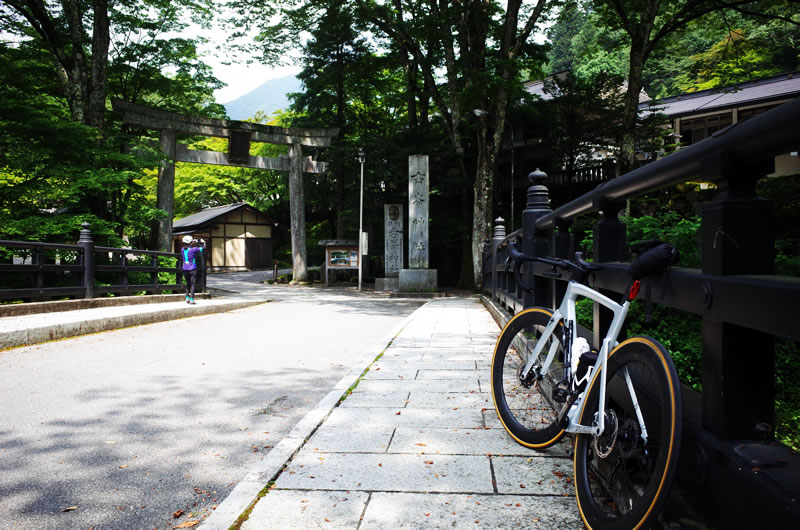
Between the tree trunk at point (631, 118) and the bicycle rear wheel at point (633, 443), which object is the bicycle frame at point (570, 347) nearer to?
the bicycle rear wheel at point (633, 443)

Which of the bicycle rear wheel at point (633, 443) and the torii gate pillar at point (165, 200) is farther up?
the torii gate pillar at point (165, 200)

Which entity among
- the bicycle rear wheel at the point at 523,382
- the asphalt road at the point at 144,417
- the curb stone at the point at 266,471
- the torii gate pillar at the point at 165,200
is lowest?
the asphalt road at the point at 144,417

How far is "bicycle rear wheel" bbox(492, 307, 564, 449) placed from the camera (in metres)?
2.85

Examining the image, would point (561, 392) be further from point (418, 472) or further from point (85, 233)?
point (85, 233)

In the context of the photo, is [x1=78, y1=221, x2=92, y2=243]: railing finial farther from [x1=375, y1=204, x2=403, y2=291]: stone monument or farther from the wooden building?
the wooden building

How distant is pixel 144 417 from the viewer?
388 cm

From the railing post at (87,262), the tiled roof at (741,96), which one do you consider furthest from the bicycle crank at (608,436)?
the tiled roof at (741,96)

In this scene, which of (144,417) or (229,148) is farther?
(229,148)

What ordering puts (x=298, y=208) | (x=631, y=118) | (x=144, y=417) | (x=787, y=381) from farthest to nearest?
(x=298, y=208)
(x=631, y=118)
(x=144, y=417)
(x=787, y=381)

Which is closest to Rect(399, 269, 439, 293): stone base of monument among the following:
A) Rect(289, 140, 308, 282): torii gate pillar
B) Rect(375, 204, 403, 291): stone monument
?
Rect(375, 204, 403, 291): stone monument

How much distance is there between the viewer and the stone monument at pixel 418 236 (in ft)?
59.5

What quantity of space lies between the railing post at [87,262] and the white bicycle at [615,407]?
10.6 metres

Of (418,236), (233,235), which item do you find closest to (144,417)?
(418,236)

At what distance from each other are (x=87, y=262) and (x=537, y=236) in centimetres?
980
